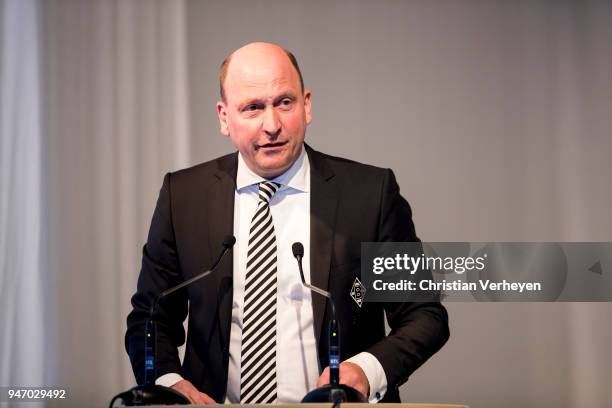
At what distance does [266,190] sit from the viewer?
271 cm

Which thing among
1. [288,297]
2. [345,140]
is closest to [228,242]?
[288,297]

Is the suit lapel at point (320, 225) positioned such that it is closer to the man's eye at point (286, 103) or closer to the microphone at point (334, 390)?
the man's eye at point (286, 103)

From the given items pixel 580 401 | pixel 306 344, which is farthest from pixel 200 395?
pixel 580 401

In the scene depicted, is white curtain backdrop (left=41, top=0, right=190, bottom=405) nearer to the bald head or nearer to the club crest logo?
the bald head

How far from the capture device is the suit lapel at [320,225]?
2533 millimetres

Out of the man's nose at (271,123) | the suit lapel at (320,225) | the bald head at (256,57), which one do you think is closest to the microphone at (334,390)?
the suit lapel at (320,225)

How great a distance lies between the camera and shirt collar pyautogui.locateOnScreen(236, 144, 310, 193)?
273 cm

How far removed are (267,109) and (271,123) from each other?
0.17 ft

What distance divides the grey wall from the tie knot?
670 millimetres

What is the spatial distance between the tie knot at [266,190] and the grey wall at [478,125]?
0.67 metres

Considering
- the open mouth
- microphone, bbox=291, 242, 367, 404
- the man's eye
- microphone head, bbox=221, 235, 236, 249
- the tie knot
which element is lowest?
microphone, bbox=291, 242, 367, 404

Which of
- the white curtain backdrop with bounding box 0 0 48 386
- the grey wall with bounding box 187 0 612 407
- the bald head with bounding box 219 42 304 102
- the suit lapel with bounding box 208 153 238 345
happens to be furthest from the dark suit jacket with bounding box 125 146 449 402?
the white curtain backdrop with bounding box 0 0 48 386

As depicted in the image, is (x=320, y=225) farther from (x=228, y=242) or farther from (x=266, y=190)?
(x=228, y=242)

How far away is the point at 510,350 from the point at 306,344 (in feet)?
3.60
